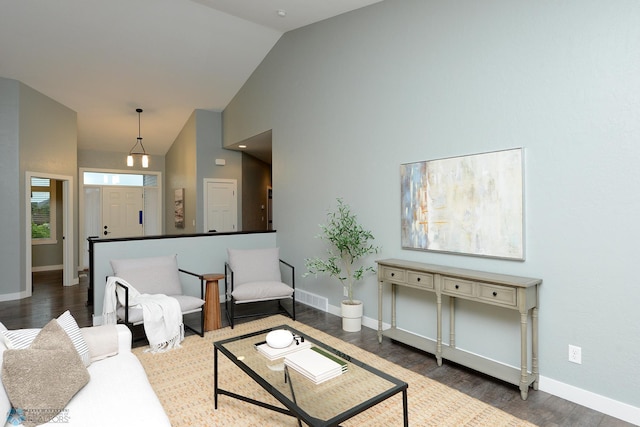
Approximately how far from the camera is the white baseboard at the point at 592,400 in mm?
2270

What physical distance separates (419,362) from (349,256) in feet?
4.85

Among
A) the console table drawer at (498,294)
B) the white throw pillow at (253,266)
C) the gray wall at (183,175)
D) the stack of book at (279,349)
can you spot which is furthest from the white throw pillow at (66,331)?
the gray wall at (183,175)

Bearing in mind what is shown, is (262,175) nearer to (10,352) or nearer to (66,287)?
(66,287)

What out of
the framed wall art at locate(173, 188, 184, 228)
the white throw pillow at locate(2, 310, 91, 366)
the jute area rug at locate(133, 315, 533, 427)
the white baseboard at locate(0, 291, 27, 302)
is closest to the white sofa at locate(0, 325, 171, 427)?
the white throw pillow at locate(2, 310, 91, 366)

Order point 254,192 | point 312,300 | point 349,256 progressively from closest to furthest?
1. point 349,256
2. point 312,300
3. point 254,192

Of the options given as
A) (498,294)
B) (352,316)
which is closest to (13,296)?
(352,316)

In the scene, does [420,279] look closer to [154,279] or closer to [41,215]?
[154,279]

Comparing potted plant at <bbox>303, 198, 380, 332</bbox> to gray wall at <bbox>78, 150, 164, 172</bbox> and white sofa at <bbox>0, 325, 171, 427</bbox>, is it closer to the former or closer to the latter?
white sofa at <bbox>0, 325, 171, 427</bbox>

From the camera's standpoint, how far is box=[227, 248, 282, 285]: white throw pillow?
4.48 meters

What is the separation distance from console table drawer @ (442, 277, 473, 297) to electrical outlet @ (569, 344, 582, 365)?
726 mm

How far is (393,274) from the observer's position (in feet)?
11.3

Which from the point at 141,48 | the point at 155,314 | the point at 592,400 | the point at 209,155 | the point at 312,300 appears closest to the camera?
the point at 592,400

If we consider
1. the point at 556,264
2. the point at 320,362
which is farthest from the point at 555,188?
the point at 320,362

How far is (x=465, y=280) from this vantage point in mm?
2859
